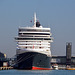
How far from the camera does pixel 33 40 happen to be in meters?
126

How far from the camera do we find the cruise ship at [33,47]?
12419 cm

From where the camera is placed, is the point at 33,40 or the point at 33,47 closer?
the point at 33,47

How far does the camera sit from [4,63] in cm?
17400

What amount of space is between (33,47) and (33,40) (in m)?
2.03

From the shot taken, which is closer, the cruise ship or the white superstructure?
the cruise ship

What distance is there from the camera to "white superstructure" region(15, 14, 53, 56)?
126 metres

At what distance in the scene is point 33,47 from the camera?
12544 cm

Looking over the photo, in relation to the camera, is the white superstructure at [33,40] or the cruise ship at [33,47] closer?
the cruise ship at [33,47]

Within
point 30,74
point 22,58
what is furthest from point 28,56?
point 30,74

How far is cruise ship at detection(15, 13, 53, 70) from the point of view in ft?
407

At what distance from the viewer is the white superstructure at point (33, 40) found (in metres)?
126

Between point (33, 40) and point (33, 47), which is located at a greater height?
point (33, 40)

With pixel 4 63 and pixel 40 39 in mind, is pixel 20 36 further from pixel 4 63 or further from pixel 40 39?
pixel 4 63

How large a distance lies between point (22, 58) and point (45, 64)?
7413 millimetres
